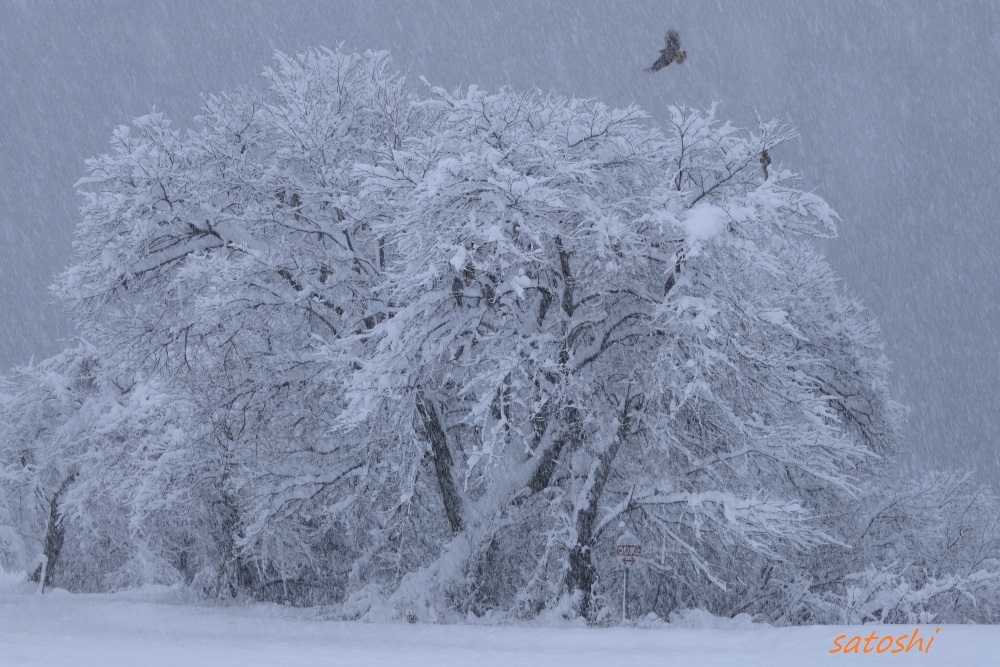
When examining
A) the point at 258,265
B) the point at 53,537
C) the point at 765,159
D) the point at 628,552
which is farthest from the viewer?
the point at 53,537

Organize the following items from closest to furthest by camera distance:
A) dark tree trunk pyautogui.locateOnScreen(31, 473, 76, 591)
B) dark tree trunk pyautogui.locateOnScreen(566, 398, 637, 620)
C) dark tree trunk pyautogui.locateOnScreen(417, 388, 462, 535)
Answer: dark tree trunk pyautogui.locateOnScreen(566, 398, 637, 620)
dark tree trunk pyautogui.locateOnScreen(417, 388, 462, 535)
dark tree trunk pyautogui.locateOnScreen(31, 473, 76, 591)

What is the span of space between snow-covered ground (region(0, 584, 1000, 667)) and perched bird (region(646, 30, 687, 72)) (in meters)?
6.98

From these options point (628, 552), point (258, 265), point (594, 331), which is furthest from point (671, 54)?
point (258, 265)

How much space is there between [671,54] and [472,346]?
5082 mm

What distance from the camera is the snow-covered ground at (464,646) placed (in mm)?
8852

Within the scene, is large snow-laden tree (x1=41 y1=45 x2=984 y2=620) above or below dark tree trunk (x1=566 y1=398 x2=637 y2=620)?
above

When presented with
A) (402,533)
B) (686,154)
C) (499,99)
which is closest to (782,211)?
(686,154)

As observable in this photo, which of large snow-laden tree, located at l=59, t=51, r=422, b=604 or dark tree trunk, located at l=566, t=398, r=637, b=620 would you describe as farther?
large snow-laden tree, located at l=59, t=51, r=422, b=604

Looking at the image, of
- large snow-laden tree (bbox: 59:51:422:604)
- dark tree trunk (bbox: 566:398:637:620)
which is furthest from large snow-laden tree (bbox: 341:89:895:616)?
large snow-laden tree (bbox: 59:51:422:604)

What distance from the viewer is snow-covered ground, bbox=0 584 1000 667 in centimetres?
885

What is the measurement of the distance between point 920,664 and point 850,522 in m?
12.6

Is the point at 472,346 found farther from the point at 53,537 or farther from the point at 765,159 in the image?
the point at 53,537

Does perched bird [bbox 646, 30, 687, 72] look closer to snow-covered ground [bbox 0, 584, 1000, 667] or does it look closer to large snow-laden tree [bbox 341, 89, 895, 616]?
large snow-laden tree [bbox 341, 89, 895, 616]

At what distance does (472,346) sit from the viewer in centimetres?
1473
